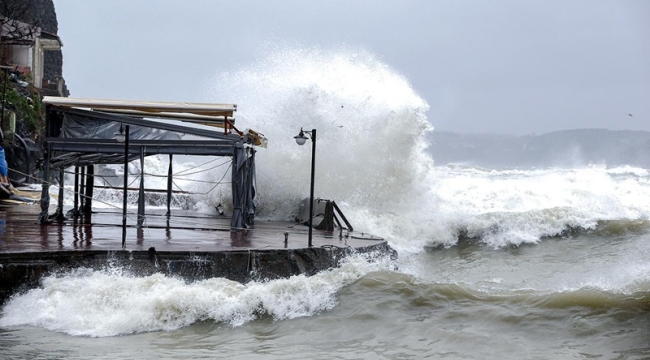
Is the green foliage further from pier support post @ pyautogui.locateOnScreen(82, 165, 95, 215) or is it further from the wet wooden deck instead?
the wet wooden deck

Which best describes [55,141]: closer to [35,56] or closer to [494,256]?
[494,256]

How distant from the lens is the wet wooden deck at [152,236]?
12680 millimetres

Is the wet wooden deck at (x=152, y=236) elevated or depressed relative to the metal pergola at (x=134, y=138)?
depressed

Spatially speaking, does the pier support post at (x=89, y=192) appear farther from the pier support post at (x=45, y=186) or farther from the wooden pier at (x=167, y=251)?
the pier support post at (x=45, y=186)

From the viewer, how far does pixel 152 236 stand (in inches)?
580

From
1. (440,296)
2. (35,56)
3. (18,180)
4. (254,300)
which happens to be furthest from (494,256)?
(35,56)

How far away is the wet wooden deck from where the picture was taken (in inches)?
499

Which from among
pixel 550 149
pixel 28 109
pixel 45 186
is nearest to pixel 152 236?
pixel 45 186

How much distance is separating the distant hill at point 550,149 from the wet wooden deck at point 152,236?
228ft

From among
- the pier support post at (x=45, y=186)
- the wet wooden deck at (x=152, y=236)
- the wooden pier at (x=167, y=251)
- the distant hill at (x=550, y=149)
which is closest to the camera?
the wooden pier at (x=167, y=251)

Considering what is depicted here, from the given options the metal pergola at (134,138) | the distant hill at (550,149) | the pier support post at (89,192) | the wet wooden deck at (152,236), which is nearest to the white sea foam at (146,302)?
the wet wooden deck at (152,236)

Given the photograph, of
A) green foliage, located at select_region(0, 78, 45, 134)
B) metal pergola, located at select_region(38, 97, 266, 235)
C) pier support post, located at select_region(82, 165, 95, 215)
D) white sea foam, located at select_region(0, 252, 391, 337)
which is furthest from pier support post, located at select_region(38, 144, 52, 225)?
green foliage, located at select_region(0, 78, 45, 134)

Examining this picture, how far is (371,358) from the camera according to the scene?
9305 millimetres

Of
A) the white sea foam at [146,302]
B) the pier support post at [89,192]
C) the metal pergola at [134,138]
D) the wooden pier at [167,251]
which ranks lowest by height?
the white sea foam at [146,302]
